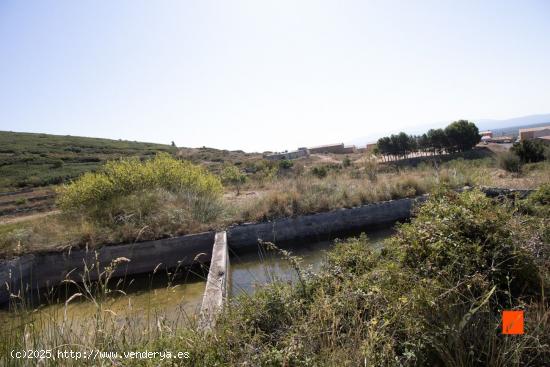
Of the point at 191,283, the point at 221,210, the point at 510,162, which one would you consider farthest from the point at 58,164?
the point at 510,162

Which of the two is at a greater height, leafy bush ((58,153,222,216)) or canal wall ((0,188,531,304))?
leafy bush ((58,153,222,216))

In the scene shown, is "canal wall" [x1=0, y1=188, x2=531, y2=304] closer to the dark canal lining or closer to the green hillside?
the dark canal lining

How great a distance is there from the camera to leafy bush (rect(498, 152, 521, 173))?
43.3 ft

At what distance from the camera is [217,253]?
611 centimetres

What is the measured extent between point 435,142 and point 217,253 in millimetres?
31853

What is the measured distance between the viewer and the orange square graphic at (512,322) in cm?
182

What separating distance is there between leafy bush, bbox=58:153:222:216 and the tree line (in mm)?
27305

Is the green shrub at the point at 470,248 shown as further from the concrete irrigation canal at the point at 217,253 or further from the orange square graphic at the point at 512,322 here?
the concrete irrigation canal at the point at 217,253

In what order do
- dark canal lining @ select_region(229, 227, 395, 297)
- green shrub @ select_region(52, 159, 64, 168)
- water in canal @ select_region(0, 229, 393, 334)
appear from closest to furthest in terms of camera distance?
water in canal @ select_region(0, 229, 393, 334), dark canal lining @ select_region(229, 227, 395, 297), green shrub @ select_region(52, 159, 64, 168)

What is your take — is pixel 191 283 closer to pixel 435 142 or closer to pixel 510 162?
pixel 510 162

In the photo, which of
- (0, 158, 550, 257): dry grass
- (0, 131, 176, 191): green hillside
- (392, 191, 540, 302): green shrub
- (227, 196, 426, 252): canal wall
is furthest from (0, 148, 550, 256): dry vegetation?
(0, 131, 176, 191): green hillside

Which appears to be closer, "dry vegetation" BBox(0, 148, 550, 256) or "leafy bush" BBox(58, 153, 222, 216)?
"dry vegetation" BBox(0, 148, 550, 256)

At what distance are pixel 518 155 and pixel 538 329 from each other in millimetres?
16374

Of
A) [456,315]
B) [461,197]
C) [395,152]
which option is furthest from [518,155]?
[395,152]
